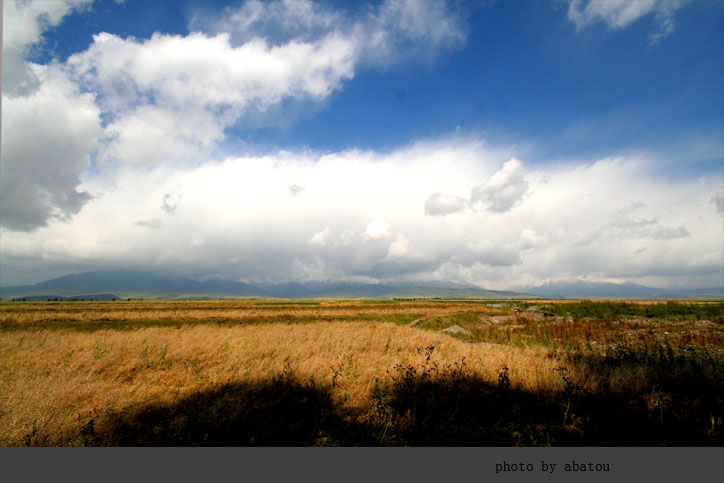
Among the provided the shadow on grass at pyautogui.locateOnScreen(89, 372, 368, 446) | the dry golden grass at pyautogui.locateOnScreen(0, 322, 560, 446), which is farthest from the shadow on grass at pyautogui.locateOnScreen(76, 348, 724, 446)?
the dry golden grass at pyautogui.locateOnScreen(0, 322, 560, 446)

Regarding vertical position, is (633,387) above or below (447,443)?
above

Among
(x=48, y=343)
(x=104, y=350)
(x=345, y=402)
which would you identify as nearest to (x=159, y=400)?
(x=345, y=402)

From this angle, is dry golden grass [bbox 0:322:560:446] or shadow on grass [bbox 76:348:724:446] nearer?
shadow on grass [bbox 76:348:724:446]

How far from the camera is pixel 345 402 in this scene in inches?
290

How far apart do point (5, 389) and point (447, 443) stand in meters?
12.7

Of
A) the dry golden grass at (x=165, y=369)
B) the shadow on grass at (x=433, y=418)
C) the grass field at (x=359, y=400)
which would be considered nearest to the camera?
the shadow on grass at (x=433, y=418)

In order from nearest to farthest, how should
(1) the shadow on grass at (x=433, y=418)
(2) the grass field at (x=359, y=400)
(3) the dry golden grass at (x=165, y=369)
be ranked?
(1) the shadow on grass at (x=433, y=418), (2) the grass field at (x=359, y=400), (3) the dry golden grass at (x=165, y=369)

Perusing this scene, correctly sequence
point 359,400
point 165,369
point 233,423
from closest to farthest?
point 233,423
point 359,400
point 165,369

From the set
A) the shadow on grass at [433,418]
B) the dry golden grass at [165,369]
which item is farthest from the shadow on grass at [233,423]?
the dry golden grass at [165,369]

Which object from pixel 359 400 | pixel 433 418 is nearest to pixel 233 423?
pixel 359 400

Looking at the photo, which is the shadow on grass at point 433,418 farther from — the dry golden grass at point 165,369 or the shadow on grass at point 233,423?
the dry golden grass at point 165,369

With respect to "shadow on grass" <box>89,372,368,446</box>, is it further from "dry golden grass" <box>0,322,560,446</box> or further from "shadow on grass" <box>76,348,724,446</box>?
"dry golden grass" <box>0,322,560,446</box>

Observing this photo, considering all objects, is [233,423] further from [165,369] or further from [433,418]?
[165,369]

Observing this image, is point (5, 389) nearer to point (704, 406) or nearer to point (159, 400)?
point (159, 400)
